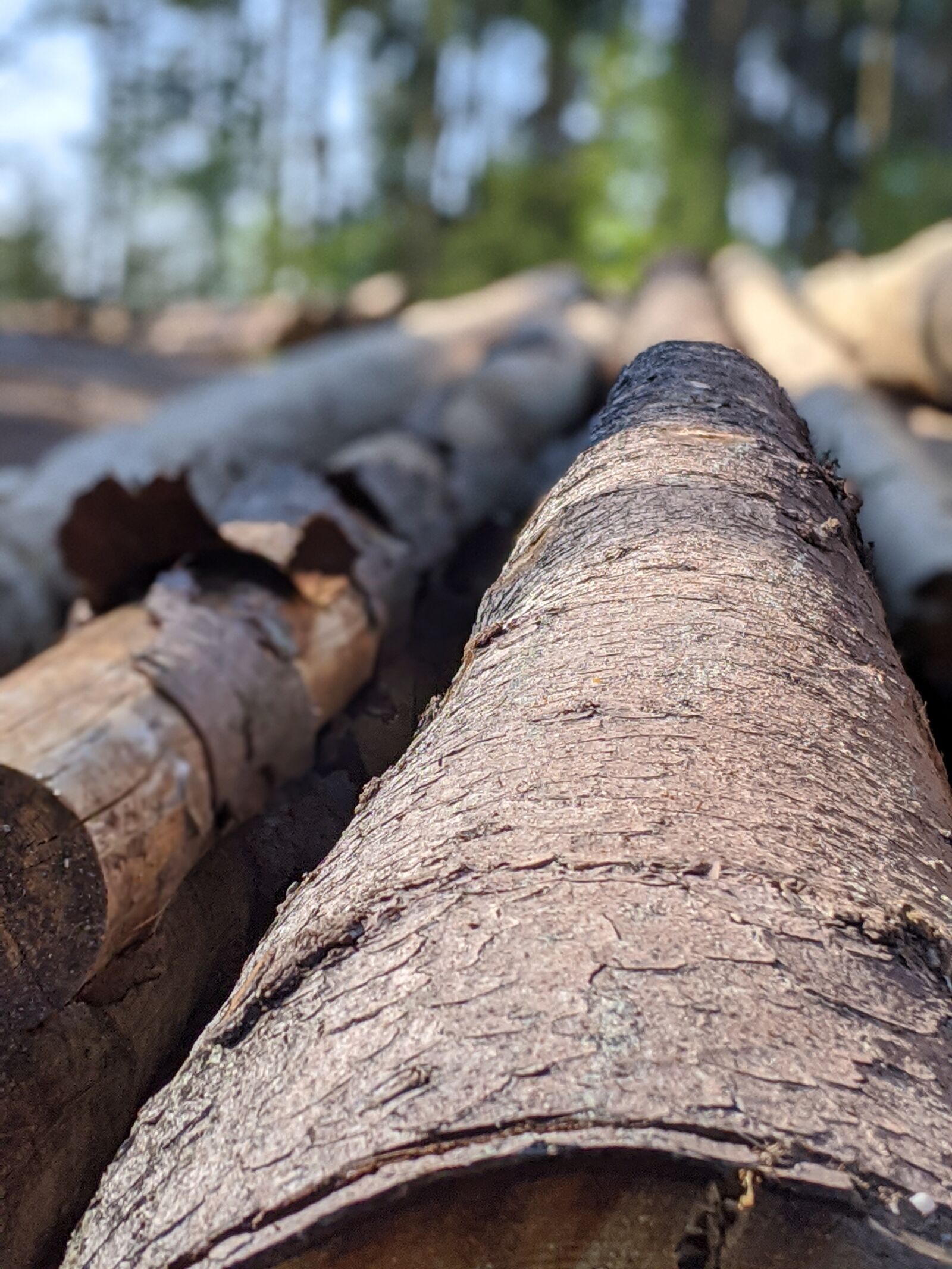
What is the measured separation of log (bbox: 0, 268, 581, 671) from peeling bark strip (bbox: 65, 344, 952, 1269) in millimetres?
1177

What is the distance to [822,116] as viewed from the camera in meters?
19.3

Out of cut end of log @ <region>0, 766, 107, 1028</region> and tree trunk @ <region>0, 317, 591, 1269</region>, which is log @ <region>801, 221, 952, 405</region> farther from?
cut end of log @ <region>0, 766, 107, 1028</region>

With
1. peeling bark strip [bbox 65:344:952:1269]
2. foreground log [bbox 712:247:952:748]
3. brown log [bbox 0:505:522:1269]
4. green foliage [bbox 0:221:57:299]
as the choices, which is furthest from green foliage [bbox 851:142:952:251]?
brown log [bbox 0:505:522:1269]

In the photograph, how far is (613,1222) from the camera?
0.63 meters

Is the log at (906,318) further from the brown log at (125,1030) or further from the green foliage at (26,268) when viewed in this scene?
the green foliage at (26,268)

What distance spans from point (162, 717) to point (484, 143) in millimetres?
18427

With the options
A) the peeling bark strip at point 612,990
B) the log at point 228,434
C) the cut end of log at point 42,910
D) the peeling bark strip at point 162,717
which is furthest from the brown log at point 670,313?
the cut end of log at point 42,910

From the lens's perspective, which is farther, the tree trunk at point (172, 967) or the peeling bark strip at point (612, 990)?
the tree trunk at point (172, 967)

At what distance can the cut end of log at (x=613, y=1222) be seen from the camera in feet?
1.99

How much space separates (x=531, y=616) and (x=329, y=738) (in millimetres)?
A: 482

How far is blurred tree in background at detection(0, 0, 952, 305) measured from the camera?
1513cm

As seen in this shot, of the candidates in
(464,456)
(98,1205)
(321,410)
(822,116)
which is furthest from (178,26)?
(98,1205)

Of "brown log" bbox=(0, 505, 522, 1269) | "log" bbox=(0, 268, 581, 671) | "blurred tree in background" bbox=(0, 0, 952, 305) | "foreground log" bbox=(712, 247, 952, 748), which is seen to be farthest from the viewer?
"blurred tree in background" bbox=(0, 0, 952, 305)

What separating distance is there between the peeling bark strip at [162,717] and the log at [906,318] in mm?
2202
